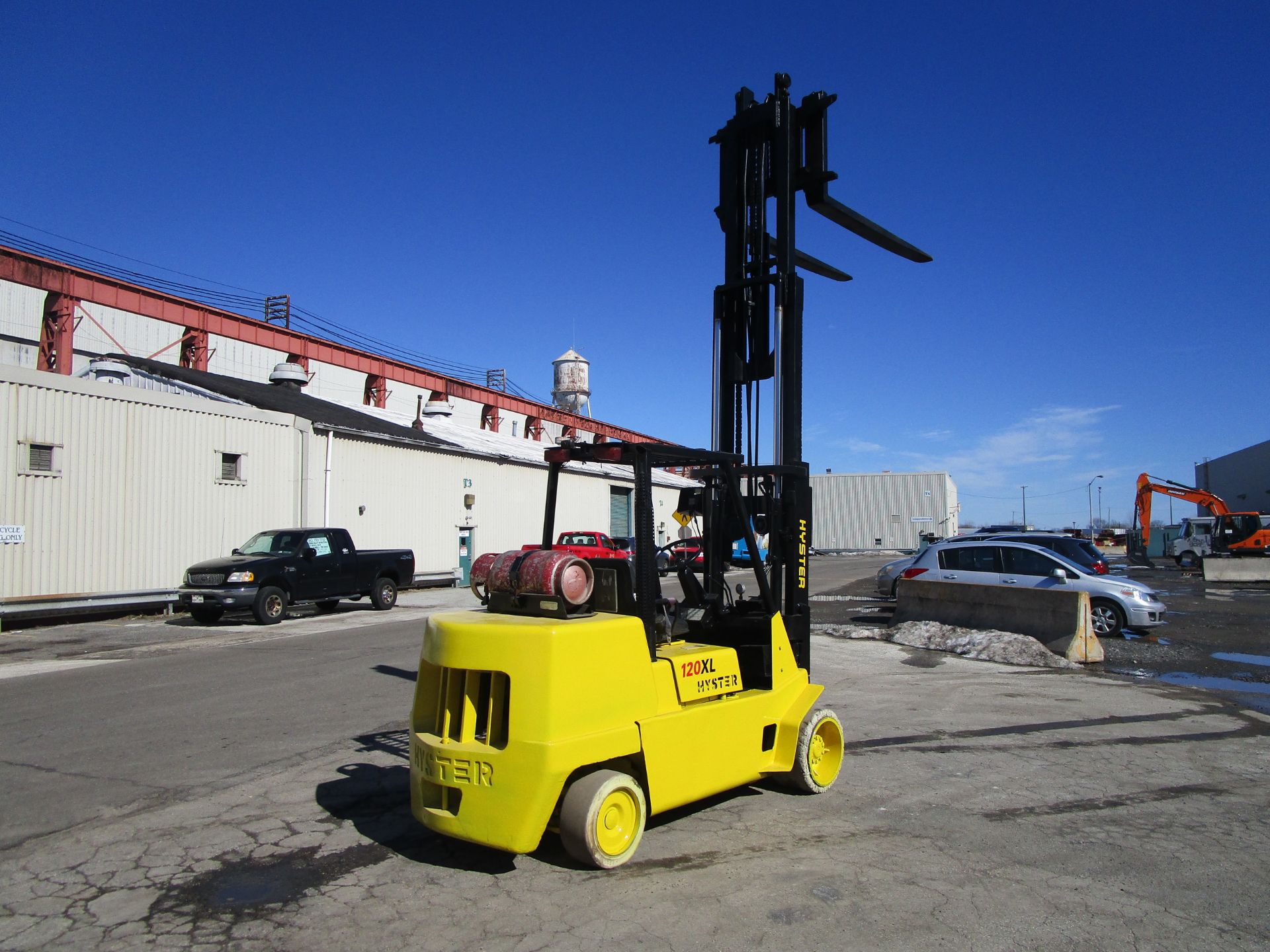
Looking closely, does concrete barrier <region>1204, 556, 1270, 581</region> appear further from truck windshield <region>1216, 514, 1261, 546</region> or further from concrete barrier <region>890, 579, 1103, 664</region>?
concrete barrier <region>890, 579, 1103, 664</region>

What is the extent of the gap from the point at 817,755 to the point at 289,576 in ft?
46.4

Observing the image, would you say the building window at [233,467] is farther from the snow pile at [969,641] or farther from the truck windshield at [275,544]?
the snow pile at [969,641]

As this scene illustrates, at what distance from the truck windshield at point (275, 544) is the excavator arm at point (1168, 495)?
34.6 m

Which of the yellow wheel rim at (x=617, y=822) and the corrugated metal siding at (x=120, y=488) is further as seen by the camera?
the corrugated metal siding at (x=120, y=488)

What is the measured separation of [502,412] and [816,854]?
47.8 m

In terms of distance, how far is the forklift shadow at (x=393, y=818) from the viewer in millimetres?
4758

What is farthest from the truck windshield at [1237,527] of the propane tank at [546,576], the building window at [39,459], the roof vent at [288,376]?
the building window at [39,459]

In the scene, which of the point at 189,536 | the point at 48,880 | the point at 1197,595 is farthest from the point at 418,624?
the point at 1197,595

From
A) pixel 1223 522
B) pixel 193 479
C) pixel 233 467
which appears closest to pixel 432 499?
pixel 233 467

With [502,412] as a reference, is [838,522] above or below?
below

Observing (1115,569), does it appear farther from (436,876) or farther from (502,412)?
(436,876)

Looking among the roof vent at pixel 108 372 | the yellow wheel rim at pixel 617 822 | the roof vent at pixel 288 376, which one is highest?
the roof vent at pixel 288 376

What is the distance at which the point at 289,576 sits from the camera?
1744cm

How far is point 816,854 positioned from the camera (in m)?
4.78
